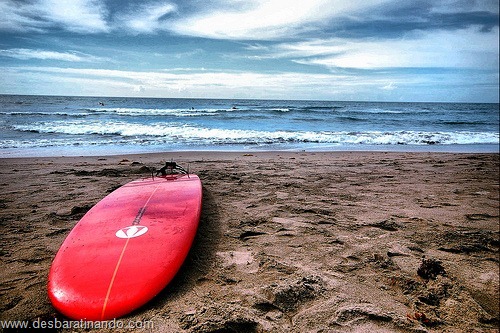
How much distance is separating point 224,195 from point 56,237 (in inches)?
80.0

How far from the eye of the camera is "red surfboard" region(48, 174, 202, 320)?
183 cm

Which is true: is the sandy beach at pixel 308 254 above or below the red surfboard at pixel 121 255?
below

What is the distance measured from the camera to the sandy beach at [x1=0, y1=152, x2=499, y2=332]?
175 centimetres

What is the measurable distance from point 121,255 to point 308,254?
59.0 inches

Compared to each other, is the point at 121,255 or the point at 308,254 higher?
the point at 121,255

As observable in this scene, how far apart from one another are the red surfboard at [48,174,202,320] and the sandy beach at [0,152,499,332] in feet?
0.38

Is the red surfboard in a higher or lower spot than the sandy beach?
higher

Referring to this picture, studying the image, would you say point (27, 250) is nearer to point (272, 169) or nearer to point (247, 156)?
point (272, 169)

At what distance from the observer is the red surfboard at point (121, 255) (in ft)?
6.00

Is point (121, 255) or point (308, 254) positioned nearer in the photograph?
point (121, 255)

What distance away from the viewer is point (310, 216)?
330 cm

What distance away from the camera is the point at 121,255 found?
Result: 2.20 m

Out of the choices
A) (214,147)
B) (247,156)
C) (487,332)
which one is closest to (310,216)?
(487,332)

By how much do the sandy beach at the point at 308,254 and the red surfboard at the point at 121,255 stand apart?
0.38ft
